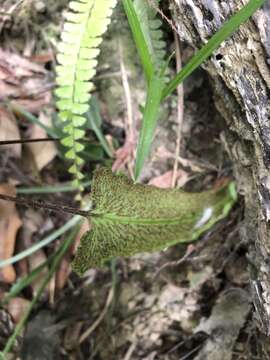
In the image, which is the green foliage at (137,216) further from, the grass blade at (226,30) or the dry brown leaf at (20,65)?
the dry brown leaf at (20,65)

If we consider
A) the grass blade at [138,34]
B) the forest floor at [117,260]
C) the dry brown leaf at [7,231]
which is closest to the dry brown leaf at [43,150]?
the forest floor at [117,260]

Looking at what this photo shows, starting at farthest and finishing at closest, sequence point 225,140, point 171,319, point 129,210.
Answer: point 171,319 < point 225,140 < point 129,210

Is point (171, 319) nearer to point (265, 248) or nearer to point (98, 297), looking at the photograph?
point (98, 297)

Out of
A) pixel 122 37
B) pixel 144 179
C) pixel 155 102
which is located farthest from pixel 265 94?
pixel 122 37

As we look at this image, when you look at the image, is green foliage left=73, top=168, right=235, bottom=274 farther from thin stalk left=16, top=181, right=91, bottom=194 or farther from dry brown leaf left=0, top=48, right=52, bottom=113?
dry brown leaf left=0, top=48, right=52, bottom=113

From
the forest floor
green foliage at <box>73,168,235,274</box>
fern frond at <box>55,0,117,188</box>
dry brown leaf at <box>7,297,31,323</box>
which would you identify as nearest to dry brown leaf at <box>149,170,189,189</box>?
the forest floor
